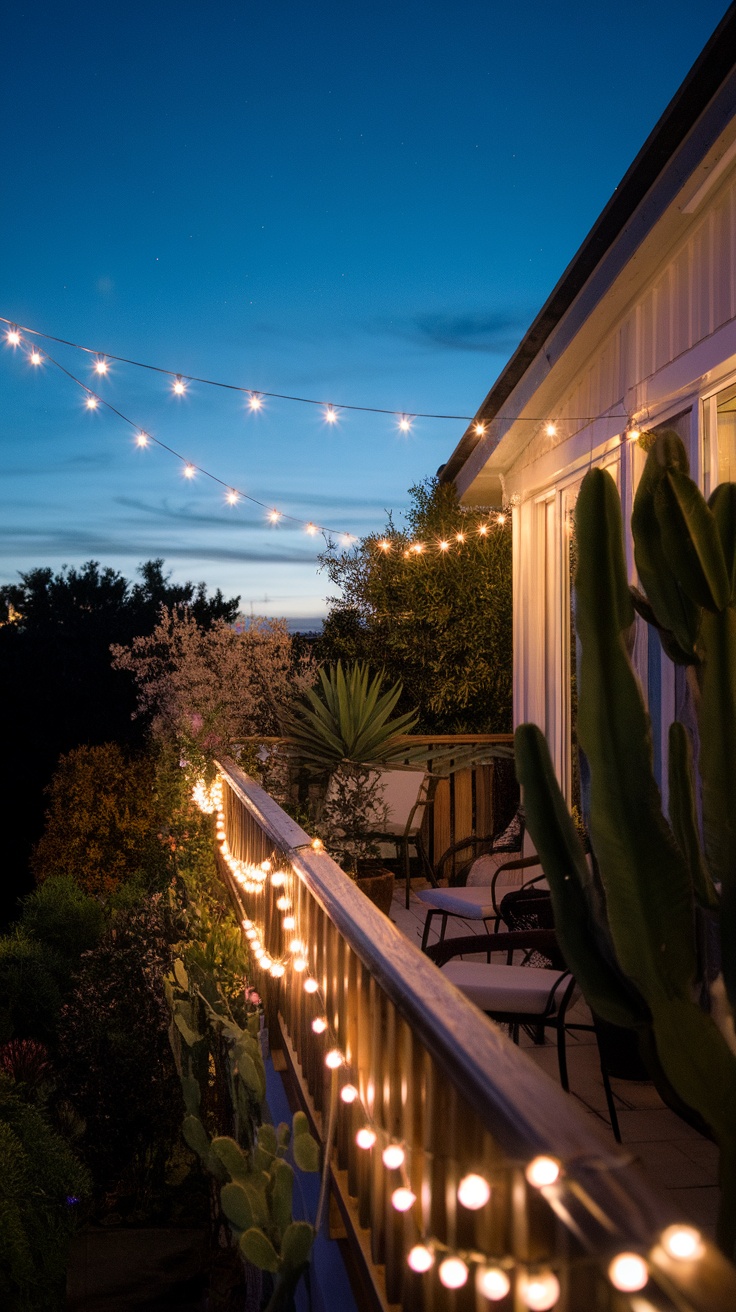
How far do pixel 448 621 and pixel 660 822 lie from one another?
9.81m

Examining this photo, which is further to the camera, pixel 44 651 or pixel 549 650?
pixel 44 651

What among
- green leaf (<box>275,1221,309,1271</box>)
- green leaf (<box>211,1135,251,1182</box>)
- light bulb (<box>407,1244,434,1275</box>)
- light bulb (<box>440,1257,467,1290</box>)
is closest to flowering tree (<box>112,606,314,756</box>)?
green leaf (<box>211,1135,251,1182</box>)

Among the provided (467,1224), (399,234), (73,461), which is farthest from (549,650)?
(73,461)

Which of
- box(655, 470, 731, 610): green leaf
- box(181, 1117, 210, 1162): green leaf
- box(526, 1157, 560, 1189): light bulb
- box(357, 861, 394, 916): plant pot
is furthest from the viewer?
box(357, 861, 394, 916): plant pot

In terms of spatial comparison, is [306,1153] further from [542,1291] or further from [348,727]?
[348,727]

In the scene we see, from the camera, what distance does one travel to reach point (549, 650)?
650 centimetres

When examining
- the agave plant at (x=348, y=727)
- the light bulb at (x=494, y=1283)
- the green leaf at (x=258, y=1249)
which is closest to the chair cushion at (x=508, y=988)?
the green leaf at (x=258, y=1249)

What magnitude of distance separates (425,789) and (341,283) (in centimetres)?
1108

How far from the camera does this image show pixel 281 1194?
219 centimetres

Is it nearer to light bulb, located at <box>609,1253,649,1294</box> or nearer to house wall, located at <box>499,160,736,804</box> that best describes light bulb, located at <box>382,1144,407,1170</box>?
light bulb, located at <box>609,1253,649,1294</box>

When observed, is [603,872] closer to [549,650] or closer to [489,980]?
[489,980]

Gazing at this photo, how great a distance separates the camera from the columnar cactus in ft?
5.93

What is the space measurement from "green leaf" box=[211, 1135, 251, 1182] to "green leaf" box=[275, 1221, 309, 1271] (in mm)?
238

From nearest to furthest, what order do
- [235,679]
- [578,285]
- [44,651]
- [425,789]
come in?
[578,285] < [425,789] < [235,679] < [44,651]
